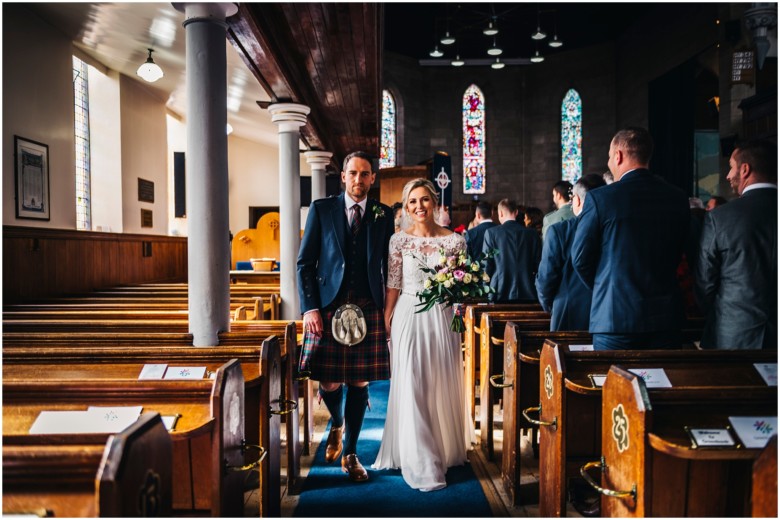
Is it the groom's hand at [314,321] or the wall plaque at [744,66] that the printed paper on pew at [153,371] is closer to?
the groom's hand at [314,321]

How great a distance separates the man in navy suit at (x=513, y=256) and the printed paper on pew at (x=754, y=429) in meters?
3.72

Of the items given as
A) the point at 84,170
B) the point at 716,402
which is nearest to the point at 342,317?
the point at 716,402

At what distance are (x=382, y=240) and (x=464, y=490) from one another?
145cm

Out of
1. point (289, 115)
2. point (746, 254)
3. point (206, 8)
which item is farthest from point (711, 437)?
point (289, 115)

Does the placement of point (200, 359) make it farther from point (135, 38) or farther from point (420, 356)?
point (135, 38)

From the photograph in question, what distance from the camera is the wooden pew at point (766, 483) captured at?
1393 millimetres

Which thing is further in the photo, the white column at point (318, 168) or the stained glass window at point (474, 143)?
the stained glass window at point (474, 143)

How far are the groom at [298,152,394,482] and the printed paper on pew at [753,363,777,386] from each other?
5.91ft

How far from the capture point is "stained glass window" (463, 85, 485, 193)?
63.8 feet

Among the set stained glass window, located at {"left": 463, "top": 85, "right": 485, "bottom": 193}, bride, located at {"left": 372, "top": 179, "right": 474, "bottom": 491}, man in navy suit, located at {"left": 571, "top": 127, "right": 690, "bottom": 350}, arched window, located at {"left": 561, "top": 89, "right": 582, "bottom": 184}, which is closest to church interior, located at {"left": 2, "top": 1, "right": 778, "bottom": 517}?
bride, located at {"left": 372, "top": 179, "right": 474, "bottom": 491}

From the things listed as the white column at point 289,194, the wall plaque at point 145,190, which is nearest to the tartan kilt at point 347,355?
the white column at point 289,194

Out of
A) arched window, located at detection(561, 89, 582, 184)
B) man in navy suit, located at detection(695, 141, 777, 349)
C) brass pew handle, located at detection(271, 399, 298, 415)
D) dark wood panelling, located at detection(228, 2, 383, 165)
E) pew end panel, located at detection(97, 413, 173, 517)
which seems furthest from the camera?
arched window, located at detection(561, 89, 582, 184)

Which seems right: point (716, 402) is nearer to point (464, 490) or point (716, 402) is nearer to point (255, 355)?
point (464, 490)

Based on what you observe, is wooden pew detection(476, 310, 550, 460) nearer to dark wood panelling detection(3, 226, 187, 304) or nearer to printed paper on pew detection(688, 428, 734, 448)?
printed paper on pew detection(688, 428, 734, 448)
